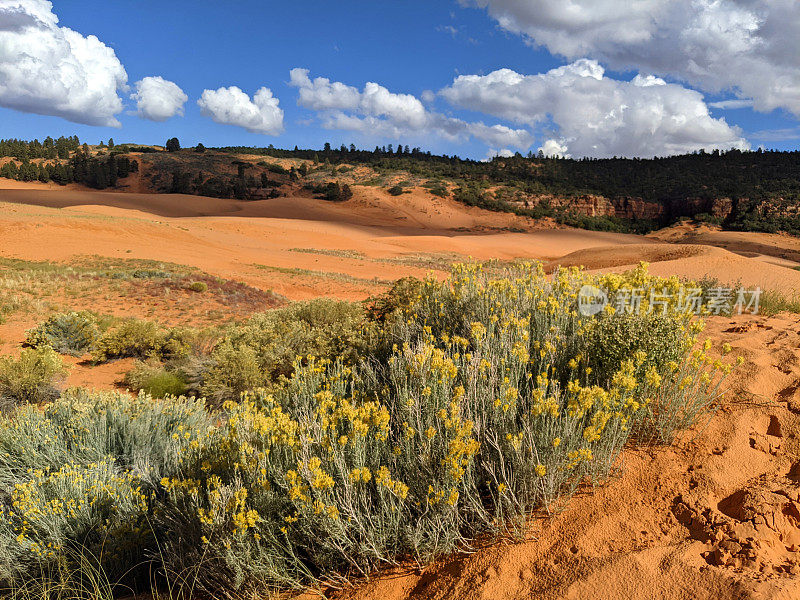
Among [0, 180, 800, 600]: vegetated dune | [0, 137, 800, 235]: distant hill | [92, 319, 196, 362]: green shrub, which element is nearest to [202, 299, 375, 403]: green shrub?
[92, 319, 196, 362]: green shrub

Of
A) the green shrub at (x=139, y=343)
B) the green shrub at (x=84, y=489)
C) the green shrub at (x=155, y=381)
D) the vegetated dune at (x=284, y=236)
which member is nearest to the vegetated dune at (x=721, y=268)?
the vegetated dune at (x=284, y=236)

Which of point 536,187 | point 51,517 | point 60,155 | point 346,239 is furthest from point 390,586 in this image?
point 60,155

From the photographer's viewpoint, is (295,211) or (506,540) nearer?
(506,540)

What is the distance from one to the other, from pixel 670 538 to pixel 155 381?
7.26 metres

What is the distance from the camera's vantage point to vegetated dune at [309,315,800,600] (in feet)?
6.08

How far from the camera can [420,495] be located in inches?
98.5

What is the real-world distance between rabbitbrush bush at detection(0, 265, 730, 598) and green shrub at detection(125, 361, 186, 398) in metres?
2.80

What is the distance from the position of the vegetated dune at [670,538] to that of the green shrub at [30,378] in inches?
257

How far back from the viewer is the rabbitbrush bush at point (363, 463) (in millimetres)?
2332

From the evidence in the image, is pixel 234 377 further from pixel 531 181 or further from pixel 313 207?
pixel 531 181

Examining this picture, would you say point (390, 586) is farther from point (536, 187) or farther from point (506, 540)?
point (536, 187)

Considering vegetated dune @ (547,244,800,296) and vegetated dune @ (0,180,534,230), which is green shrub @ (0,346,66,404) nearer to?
vegetated dune @ (547,244,800,296)

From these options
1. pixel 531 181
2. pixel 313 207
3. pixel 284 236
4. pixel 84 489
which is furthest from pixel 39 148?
pixel 84 489

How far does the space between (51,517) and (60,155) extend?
7540 centimetres
